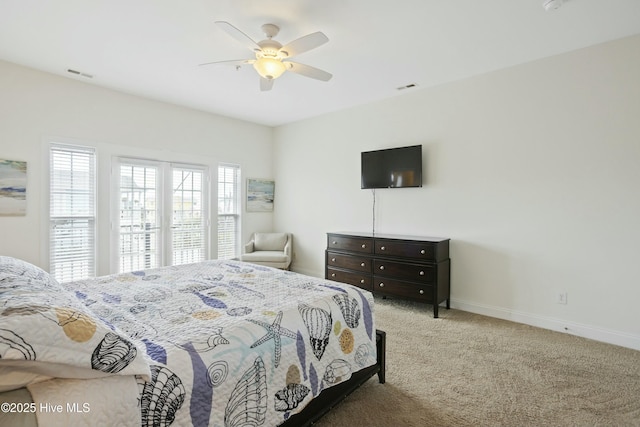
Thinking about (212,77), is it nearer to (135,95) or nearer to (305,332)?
(135,95)

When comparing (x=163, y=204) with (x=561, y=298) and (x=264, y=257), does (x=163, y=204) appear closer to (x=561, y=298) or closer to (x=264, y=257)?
(x=264, y=257)

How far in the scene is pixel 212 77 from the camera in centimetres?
366

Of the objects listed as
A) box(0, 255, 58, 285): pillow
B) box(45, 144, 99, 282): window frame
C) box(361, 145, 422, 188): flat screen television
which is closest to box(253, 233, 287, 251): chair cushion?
box(361, 145, 422, 188): flat screen television

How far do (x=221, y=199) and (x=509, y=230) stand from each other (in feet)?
13.8

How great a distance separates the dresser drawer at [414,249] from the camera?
3.55 meters

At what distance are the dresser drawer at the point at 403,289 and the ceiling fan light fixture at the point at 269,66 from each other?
103 inches

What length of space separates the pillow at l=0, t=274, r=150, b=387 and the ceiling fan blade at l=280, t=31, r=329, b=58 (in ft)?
7.13

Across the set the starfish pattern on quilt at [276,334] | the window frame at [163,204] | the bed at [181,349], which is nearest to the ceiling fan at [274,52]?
the bed at [181,349]

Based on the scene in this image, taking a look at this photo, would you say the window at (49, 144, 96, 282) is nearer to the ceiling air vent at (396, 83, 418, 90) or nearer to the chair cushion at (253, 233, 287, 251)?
the chair cushion at (253, 233, 287, 251)

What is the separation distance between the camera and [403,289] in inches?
147

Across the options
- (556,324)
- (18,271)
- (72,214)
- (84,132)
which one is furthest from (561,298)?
(84,132)

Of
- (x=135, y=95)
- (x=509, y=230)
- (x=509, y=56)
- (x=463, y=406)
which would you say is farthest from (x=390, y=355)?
(x=135, y=95)

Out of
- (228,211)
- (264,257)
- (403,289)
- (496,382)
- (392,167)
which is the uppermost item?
(392,167)

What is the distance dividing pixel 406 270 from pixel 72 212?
4088mm
